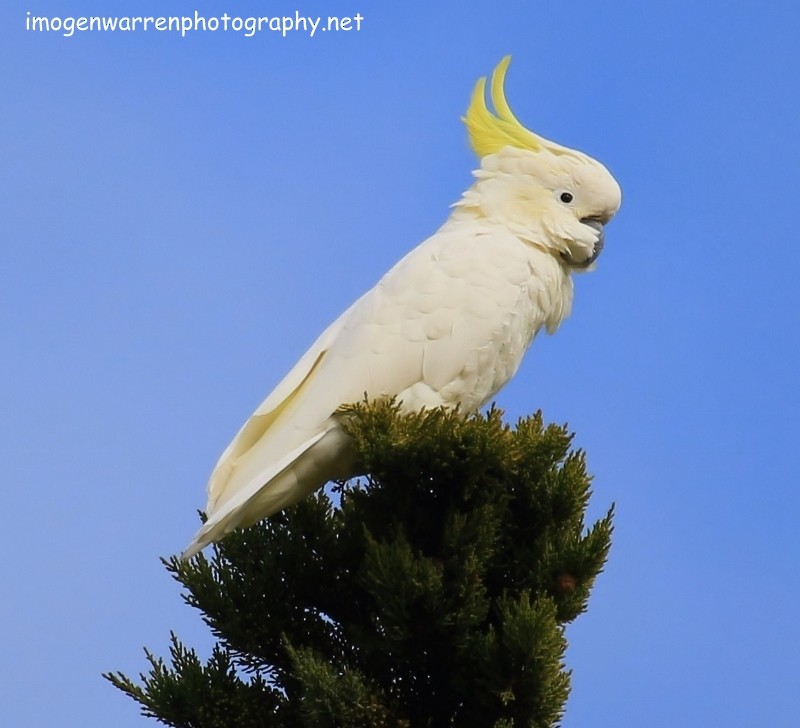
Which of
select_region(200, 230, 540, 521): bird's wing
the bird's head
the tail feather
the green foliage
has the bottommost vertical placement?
the green foliage

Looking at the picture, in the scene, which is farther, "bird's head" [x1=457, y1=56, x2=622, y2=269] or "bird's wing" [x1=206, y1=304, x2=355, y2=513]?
"bird's head" [x1=457, y1=56, x2=622, y2=269]

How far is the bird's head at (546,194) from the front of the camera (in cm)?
385

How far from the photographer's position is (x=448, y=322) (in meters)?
3.58

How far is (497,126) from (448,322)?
2.93ft

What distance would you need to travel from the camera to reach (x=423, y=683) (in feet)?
9.96

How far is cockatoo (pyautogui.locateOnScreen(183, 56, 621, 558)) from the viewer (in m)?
3.37

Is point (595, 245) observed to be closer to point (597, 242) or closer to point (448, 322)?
point (597, 242)

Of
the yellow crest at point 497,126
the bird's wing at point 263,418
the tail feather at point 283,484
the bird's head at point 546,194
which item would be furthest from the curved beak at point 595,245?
the tail feather at point 283,484

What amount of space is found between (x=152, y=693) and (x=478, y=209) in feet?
6.17

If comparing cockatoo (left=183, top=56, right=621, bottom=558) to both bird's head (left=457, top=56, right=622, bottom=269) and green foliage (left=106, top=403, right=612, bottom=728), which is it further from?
green foliage (left=106, top=403, right=612, bottom=728)

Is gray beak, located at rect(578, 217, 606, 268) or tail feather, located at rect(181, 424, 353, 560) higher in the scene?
gray beak, located at rect(578, 217, 606, 268)

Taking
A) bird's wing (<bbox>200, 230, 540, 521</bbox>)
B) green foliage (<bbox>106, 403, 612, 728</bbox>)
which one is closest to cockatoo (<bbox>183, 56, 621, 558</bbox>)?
bird's wing (<bbox>200, 230, 540, 521</bbox>)

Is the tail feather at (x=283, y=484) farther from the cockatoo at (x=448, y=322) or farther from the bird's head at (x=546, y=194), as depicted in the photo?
the bird's head at (x=546, y=194)

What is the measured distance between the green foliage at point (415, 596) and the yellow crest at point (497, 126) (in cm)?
127
